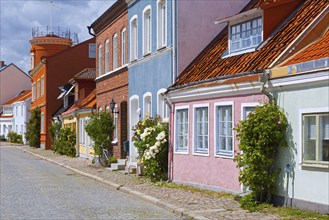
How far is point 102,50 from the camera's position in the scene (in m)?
29.8

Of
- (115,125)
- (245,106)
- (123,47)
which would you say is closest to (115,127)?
(115,125)

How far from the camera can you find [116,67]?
27.3 metres

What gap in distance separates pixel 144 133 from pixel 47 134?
3328cm

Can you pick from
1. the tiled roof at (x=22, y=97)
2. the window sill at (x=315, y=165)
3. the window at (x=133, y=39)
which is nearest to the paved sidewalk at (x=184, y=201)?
the window sill at (x=315, y=165)

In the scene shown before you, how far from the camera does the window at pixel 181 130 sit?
1689 centimetres

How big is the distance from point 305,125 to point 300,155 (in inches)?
23.8

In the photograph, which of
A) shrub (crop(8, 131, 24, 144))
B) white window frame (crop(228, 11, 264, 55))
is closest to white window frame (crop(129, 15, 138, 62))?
white window frame (crop(228, 11, 264, 55))

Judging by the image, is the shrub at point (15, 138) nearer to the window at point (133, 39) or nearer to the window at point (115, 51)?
the window at point (115, 51)

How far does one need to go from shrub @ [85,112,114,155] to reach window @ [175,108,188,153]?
32.4 ft

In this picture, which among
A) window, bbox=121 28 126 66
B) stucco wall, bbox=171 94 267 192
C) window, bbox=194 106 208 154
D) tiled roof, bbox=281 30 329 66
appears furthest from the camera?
window, bbox=121 28 126 66

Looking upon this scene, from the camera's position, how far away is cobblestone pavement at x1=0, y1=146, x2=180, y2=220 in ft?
40.2

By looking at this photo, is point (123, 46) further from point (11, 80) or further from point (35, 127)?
point (11, 80)

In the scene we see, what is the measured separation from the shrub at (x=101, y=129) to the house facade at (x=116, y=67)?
0.31m

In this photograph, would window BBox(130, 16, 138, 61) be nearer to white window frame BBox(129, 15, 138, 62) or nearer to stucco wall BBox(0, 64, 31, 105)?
white window frame BBox(129, 15, 138, 62)
